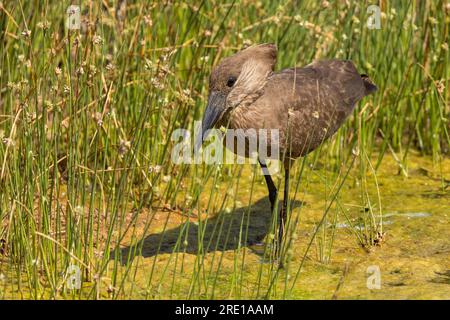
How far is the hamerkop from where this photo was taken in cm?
514

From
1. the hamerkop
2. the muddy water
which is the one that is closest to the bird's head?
the hamerkop

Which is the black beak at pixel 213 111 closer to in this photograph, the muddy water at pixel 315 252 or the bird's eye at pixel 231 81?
the bird's eye at pixel 231 81

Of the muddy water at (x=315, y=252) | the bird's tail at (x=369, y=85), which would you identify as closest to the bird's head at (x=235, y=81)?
the muddy water at (x=315, y=252)

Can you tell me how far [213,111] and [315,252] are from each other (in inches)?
42.0

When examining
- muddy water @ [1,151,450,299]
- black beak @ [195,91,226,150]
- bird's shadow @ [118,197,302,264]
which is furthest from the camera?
bird's shadow @ [118,197,302,264]

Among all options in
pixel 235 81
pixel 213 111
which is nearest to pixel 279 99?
pixel 235 81

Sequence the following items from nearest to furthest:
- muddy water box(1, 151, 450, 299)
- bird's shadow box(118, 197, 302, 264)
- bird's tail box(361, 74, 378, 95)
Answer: muddy water box(1, 151, 450, 299)
bird's shadow box(118, 197, 302, 264)
bird's tail box(361, 74, 378, 95)

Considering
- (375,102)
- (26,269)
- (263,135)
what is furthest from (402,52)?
(26,269)

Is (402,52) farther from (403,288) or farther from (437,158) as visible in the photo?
(403,288)

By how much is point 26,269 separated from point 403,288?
1980mm

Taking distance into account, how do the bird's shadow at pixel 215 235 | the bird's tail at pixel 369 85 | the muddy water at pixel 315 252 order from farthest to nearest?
the bird's tail at pixel 369 85 → the bird's shadow at pixel 215 235 → the muddy water at pixel 315 252

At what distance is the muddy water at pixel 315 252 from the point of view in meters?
4.39

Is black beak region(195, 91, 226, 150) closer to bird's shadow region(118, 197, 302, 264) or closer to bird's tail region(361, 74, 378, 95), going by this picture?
bird's shadow region(118, 197, 302, 264)

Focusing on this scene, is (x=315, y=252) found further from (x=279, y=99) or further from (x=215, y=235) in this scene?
(x=279, y=99)
